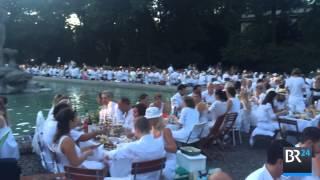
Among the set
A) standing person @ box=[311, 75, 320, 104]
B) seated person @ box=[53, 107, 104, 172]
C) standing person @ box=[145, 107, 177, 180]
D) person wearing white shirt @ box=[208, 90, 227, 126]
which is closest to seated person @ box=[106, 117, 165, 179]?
standing person @ box=[145, 107, 177, 180]

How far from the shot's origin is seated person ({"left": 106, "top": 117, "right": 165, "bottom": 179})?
6.54 meters

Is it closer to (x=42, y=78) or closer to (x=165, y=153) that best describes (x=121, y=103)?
(x=165, y=153)

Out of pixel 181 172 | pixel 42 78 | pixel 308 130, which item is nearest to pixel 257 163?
pixel 181 172

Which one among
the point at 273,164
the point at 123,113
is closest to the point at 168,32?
the point at 123,113

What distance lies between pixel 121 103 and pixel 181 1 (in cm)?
3975

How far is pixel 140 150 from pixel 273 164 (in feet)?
8.08

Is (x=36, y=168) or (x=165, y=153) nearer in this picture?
(x=165, y=153)

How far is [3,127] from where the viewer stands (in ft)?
25.5

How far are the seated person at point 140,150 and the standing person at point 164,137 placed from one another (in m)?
0.26

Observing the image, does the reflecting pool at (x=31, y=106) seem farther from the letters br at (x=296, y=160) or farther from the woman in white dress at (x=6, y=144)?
the letters br at (x=296, y=160)

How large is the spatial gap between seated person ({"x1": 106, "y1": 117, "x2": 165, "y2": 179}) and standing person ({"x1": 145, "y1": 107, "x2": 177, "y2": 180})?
262 mm

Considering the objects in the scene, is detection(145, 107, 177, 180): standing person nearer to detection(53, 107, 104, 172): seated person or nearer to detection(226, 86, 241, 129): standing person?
detection(53, 107, 104, 172): seated person

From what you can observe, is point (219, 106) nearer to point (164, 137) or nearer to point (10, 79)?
point (164, 137)

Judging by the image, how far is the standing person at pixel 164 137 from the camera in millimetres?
7057
